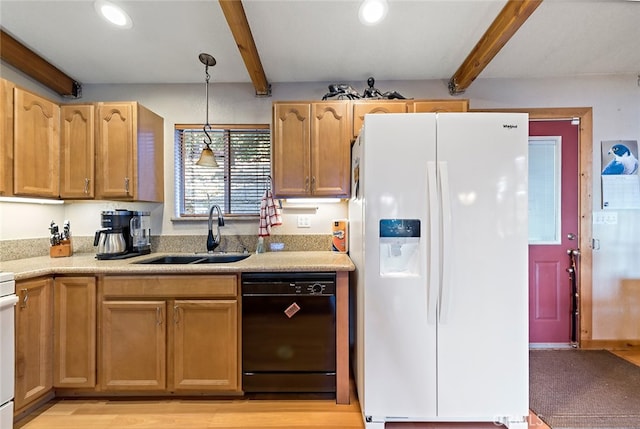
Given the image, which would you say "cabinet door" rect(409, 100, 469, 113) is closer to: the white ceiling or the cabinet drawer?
the white ceiling

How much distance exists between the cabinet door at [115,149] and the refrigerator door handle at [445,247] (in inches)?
91.2

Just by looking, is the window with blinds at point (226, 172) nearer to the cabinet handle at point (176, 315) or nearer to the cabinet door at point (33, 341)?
the cabinet handle at point (176, 315)

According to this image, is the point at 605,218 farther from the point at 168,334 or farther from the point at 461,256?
the point at 168,334

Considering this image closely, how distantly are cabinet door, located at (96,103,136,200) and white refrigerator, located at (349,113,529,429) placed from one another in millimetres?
1918

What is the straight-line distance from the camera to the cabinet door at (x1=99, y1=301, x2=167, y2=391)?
73.6 inches

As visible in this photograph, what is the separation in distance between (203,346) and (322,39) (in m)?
2.39

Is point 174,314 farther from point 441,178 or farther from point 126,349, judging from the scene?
point 441,178

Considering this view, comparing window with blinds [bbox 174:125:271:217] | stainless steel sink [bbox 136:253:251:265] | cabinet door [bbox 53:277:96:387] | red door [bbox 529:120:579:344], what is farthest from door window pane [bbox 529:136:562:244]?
cabinet door [bbox 53:277:96:387]

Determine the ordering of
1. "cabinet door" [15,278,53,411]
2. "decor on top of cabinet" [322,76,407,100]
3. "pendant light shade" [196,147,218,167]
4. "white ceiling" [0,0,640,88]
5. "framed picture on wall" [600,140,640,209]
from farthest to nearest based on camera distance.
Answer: "framed picture on wall" [600,140,640,209], "decor on top of cabinet" [322,76,407,100], "pendant light shade" [196,147,218,167], "white ceiling" [0,0,640,88], "cabinet door" [15,278,53,411]

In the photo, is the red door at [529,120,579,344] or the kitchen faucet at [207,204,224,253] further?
the red door at [529,120,579,344]

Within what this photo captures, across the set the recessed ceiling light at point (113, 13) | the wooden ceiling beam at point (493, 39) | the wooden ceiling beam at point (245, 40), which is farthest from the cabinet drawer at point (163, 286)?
the wooden ceiling beam at point (493, 39)

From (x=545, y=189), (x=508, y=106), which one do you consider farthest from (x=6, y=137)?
(x=545, y=189)

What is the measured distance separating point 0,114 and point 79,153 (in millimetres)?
464

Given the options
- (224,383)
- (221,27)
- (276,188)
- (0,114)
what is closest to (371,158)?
(276,188)
